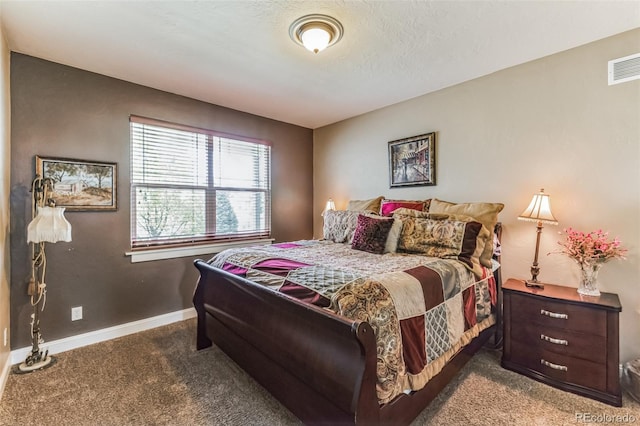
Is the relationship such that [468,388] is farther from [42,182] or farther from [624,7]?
[42,182]

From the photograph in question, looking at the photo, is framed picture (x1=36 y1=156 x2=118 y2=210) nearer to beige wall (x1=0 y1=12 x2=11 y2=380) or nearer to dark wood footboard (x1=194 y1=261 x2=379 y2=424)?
beige wall (x1=0 y1=12 x2=11 y2=380)

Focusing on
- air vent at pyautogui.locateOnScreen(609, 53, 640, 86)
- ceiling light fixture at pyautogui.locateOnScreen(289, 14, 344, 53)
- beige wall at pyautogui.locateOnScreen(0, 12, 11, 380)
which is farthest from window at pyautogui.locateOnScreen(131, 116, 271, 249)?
air vent at pyautogui.locateOnScreen(609, 53, 640, 86)

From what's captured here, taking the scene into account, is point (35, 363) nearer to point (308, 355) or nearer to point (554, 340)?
point (308, 355)

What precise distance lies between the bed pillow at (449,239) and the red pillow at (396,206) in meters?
0.53

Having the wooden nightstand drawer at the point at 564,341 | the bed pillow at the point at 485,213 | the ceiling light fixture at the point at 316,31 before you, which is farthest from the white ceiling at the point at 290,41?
the wooden nightstand drawer at the point at 564,341

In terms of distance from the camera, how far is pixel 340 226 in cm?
326

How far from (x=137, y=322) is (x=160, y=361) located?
80 centimetres

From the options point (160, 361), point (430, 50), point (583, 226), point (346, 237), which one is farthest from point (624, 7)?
point (160, 361)

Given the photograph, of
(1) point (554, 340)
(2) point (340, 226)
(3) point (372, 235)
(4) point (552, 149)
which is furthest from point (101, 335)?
(4) point (552, 149)

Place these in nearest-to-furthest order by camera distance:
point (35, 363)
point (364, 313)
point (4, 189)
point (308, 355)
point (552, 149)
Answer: point (364, 313), point (308, 355), point (4, 189), point (35, 363), point (552, 149)

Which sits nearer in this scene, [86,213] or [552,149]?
[552,149]

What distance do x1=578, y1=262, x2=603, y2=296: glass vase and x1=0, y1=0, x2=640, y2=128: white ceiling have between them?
1689 millimetres

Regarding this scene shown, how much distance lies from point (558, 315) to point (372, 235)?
1431 mm

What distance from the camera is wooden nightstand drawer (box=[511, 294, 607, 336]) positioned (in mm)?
1898
